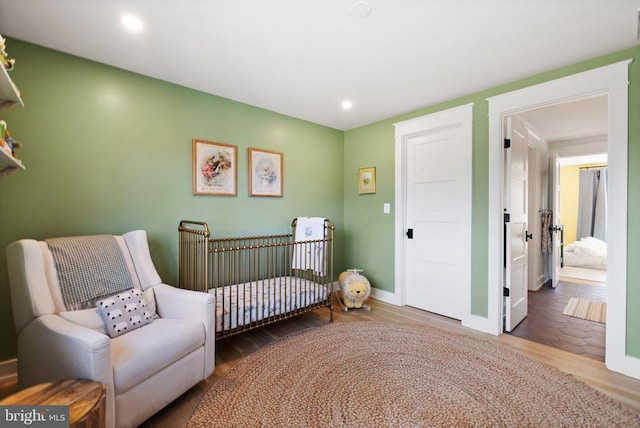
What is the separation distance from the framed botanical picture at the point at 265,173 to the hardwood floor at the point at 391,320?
1.46m

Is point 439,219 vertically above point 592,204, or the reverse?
Result: point 592,204

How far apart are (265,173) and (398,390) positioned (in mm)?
2434

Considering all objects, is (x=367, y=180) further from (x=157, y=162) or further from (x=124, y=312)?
(x=124, y=312)

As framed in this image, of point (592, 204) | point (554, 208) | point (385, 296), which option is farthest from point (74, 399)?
point (592, 204)

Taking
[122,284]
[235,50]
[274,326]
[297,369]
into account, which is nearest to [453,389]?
[297,369]

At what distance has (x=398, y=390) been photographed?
5.76ft

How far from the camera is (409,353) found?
7.31 ft

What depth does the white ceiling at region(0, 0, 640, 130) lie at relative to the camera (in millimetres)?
1603

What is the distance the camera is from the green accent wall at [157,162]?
1.94 m

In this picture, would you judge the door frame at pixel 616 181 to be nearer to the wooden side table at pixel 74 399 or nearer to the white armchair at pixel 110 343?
the white armchair at pixel 110 343

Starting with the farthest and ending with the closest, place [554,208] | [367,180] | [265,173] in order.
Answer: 1. [554,208]
2. [367,180]
3. [265,173]

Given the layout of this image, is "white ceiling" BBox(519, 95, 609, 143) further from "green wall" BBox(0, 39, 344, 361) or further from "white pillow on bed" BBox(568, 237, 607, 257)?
"green wall" BBox(0, 39, 344, 361)

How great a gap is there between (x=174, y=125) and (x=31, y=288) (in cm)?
162

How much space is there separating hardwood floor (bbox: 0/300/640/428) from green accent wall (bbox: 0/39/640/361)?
0.26 m
